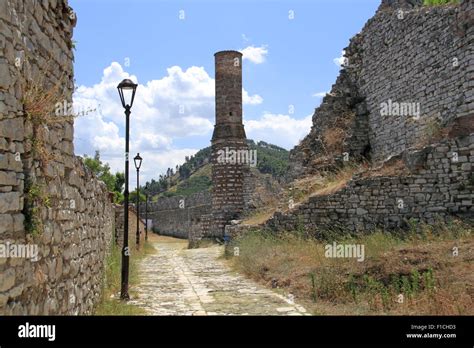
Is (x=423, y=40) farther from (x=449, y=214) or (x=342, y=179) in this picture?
(x=449, y=214)

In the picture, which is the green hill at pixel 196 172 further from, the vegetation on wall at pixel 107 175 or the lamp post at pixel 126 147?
the lamp post at pixel 126 147

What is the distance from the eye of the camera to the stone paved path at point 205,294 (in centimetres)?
802

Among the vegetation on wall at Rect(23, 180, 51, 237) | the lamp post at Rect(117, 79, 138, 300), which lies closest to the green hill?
the lamp post at Rect(117, 79, 138, 300)

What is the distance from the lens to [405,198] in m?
13.1

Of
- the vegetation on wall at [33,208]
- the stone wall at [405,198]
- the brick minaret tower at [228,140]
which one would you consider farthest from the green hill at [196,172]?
the vegetation on wall at [33,208]

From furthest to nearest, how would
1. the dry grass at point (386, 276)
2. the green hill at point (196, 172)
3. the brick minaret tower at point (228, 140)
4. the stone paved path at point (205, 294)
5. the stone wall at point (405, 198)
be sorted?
1. the green hill at point (196, 172)
2. the brick minaret tower at point (228, 140)
3. the stone wall at point (405, 198)
4. the stone paved path at point (205, 294)
5. the dry grass at point (386, 276)

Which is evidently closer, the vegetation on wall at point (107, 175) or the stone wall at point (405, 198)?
the stone wall at point (405, 198)

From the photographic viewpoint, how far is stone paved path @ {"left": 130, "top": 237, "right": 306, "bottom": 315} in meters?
8.02

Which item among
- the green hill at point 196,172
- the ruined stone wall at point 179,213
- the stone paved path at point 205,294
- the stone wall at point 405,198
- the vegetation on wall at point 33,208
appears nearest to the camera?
the vegetation on wall at point 33,208

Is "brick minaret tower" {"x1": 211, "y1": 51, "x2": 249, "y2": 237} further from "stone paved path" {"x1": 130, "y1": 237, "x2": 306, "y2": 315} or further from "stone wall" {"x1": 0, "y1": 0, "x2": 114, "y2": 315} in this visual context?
"stone wall" {"x1": 0, "y1": 0, "x2": 114, "y2": 315}

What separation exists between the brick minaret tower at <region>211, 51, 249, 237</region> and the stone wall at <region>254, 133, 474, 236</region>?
9.02 m

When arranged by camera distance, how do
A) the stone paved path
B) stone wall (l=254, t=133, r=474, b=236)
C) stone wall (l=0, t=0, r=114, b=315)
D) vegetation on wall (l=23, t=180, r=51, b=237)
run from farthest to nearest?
stone wall (l=254, t=133, r=474, b=236) < the stone paved path < vegetation on wall (l=23, t=180, r=51, b=237) < stone wall (l=0, t=0, r=114, b=315)

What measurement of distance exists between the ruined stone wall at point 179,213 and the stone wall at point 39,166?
24178mm

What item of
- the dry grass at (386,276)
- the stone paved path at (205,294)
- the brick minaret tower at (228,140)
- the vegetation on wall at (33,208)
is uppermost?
the brick minaret tower at (228,140)
